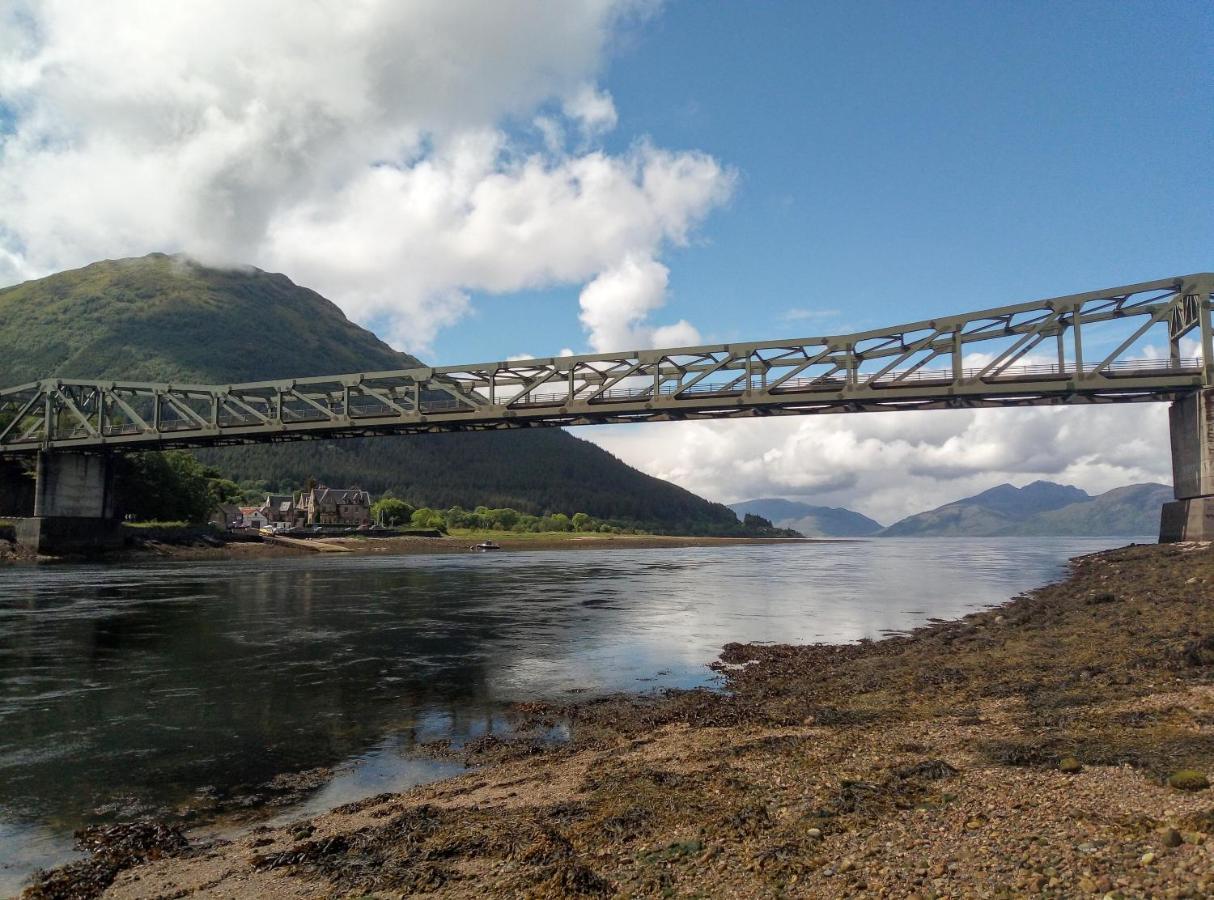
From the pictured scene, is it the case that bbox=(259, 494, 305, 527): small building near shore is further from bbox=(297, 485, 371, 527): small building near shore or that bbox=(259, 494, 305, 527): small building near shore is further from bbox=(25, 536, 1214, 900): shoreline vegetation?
bbox=(25, 536, 1214, 900): shoreline vegetation

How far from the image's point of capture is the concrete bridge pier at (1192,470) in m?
48.7

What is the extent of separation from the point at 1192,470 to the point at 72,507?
10642 cm

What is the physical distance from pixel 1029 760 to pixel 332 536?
437 feet

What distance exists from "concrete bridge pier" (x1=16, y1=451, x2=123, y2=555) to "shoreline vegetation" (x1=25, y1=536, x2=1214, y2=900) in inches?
3492

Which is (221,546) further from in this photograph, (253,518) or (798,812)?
(798,812)

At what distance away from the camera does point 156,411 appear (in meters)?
93.8

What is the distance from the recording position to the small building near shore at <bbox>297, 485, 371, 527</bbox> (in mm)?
177625

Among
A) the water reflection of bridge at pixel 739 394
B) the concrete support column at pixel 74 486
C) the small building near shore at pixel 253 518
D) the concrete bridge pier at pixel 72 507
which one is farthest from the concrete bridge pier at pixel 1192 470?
the small building near shore at pixel 253 518

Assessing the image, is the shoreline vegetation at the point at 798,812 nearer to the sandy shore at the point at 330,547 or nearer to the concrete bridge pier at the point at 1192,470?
the concrete bridge pier at the point at 1192,470

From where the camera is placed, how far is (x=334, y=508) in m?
180

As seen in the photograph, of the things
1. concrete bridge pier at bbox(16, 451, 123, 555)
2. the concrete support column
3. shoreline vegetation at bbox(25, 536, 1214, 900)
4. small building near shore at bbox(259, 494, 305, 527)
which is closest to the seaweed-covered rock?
shoreline vegetation at bbox(25, 536, 1214, 900)

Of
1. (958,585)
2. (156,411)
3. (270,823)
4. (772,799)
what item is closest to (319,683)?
(270,823)

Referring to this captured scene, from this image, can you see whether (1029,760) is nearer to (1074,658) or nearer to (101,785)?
(1074,658)

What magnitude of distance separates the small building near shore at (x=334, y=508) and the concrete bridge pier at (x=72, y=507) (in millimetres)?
83078
